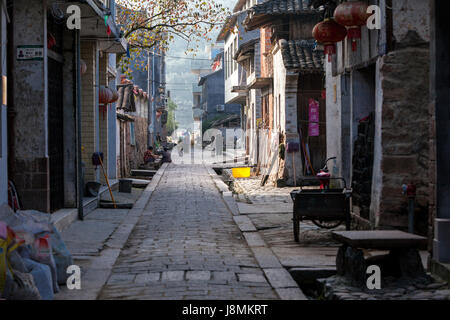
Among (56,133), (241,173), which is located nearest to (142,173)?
(241,173)

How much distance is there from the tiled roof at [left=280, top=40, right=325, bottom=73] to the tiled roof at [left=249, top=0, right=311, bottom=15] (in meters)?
1.11

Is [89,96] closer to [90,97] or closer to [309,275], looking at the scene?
[90,97]

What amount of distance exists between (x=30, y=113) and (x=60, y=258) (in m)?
3.98

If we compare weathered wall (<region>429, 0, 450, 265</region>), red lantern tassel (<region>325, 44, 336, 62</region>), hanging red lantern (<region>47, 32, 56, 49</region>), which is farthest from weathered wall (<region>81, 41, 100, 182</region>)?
weathered wall (<region>429, 0, 450, 265</region>)

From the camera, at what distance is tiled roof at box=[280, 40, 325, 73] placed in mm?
19797

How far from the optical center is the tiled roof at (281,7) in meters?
21.9

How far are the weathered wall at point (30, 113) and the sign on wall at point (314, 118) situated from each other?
11.7m

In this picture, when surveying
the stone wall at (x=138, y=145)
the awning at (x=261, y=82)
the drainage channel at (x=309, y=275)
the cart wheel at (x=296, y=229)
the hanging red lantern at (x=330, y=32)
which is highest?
the awning at (x=261, y=82)

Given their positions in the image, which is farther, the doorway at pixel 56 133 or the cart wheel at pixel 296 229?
the doorway at pixel 56 133

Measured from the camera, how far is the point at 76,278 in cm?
678

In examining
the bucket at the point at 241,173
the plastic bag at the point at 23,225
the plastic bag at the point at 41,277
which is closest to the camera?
the plastic bag at the point at 41,277

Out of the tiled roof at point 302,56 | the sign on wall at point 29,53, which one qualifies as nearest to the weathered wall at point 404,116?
the sign on wall at point 29,53

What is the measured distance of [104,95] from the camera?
650 inches

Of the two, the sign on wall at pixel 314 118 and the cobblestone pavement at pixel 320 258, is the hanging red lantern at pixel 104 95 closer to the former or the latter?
the cobblestone pavement at pixel 320 258
